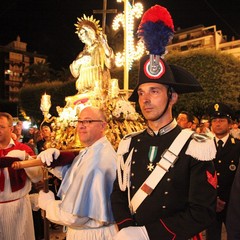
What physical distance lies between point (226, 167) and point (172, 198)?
2255mm

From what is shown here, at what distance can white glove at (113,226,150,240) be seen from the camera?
2.21 meters

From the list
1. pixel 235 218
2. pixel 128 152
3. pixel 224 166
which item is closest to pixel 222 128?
pixel 224 166

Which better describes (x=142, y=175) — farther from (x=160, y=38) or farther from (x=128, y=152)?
(x=160, y=38)

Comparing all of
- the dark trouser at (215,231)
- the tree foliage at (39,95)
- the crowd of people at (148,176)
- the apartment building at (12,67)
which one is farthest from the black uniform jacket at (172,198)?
the apartment building at (12,67)

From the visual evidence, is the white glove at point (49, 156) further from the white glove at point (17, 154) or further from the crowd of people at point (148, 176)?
the white glove at point (17, 154)

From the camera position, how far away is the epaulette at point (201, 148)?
7.39 feet

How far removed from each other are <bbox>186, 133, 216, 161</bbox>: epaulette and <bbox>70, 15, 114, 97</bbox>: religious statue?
25.1 ft

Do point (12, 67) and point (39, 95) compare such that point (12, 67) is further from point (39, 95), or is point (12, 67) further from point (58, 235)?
point (58, 235)

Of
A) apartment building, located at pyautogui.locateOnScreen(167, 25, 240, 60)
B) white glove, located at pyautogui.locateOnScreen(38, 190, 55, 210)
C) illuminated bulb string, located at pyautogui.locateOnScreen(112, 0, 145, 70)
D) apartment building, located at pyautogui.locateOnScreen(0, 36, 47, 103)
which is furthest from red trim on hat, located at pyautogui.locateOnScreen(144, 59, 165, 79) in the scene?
apartment building, located at pyautogui.locateOnScreen(0, 36, 47, 103)

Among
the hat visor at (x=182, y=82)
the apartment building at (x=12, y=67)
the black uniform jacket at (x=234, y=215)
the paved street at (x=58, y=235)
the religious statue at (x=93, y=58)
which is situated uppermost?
the apartment building at (x=12, y=67)

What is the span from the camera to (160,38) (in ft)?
8.26

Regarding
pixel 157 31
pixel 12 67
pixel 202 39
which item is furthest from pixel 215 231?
pixel 12 67

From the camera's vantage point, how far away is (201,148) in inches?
89.8

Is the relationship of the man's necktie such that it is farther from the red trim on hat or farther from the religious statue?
the religious statue
